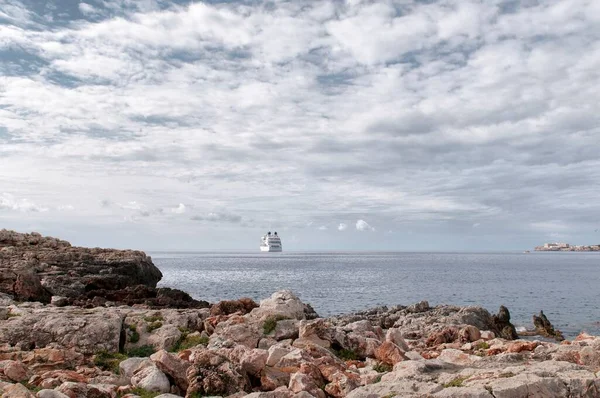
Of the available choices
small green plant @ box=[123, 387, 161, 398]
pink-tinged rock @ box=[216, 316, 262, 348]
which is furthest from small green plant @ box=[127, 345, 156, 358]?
small green plant @ box=[123, 387, 161, 398]

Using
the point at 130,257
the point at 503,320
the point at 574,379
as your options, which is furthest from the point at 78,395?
the point at 130,257

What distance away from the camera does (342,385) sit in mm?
14078

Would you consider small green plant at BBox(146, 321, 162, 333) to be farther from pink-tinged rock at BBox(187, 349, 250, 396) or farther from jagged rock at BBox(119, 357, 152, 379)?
pink-tinged rock at BBox(187, 349, 250, 396)

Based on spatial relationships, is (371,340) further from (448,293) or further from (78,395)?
(448,293)

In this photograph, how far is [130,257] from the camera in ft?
208

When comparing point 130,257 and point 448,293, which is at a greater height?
point 130,257

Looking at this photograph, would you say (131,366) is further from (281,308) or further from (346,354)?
(346,354)

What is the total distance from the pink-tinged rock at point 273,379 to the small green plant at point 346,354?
440 cm

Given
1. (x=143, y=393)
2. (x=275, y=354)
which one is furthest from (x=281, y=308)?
(x=143, y=393)

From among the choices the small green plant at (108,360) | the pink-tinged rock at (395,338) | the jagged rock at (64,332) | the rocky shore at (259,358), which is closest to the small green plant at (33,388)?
the rocky shore at (259,358)

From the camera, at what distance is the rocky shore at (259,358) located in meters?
12.5

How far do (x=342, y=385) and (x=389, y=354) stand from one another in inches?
175

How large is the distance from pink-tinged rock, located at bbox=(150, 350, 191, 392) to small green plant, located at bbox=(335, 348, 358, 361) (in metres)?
6.19

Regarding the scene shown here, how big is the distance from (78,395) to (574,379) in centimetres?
1203
